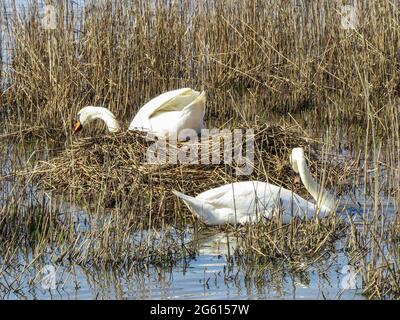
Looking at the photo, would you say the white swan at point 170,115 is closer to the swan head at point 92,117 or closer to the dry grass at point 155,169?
the swan head at point 92,117

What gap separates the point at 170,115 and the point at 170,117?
31 mm

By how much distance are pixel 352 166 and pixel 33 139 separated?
3621mm

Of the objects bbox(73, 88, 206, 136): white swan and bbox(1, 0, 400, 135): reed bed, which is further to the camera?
bbox(1, 0, 400, 135): reed bed

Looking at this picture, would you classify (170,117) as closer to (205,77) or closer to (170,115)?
(170,115)

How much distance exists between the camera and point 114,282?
5.79 metres

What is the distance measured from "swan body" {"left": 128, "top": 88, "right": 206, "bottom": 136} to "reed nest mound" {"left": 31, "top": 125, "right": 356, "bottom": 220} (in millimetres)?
384

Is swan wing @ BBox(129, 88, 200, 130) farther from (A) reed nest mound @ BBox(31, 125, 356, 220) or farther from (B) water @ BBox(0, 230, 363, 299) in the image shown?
(B) water @ BBox(0, 230, 363, 299)

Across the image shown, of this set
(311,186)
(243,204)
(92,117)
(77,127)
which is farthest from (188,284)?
(77,127)

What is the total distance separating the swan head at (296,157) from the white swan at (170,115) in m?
1.74

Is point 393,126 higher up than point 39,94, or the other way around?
point 39,94

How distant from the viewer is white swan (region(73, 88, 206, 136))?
9.09 meters

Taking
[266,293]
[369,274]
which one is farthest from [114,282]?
[369,274]

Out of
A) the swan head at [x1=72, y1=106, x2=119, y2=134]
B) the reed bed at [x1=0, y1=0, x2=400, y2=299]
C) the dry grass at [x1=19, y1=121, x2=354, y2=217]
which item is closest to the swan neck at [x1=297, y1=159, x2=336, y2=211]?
the dry grass at [x1=19, y1=121, x2=354, y2=217]

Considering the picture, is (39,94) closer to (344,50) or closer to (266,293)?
(344,50)
